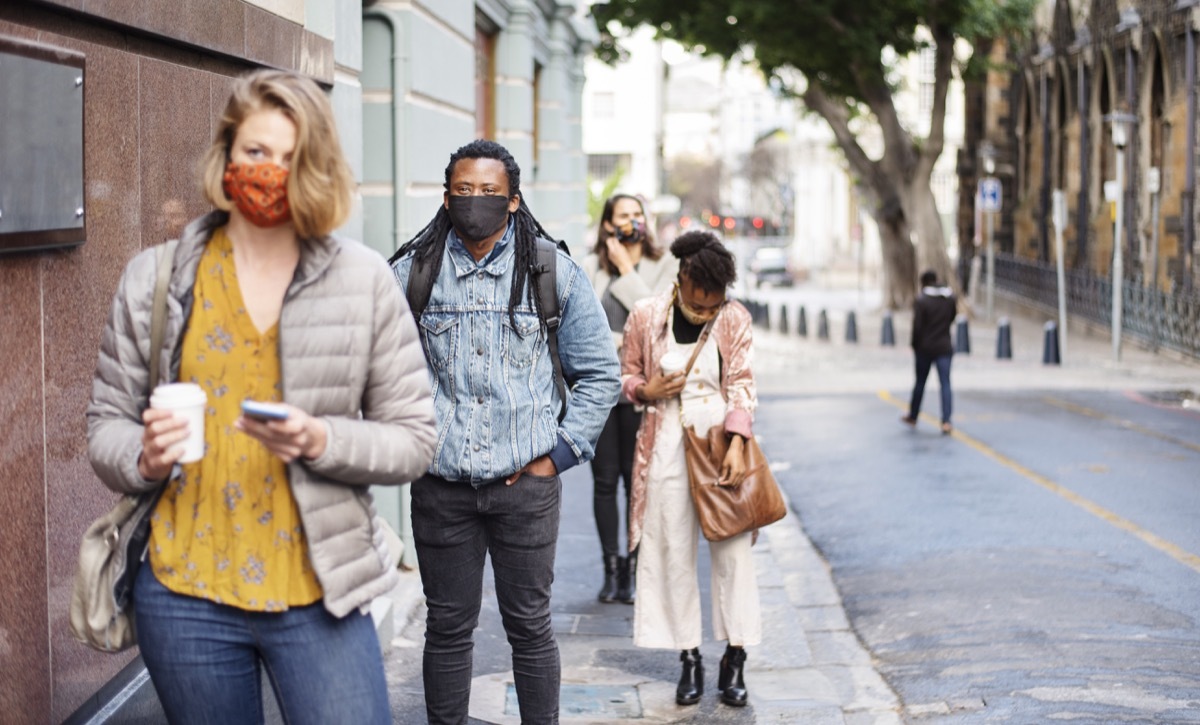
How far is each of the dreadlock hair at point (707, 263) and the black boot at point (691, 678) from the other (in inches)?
54.3

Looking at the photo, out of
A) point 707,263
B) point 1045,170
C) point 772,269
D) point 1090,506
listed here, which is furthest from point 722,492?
point 772,269

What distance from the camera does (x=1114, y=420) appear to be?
52.5 feet

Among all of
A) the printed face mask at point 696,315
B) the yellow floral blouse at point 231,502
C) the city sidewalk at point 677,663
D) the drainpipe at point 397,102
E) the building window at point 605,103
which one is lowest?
the city sidewalk at point 677,663

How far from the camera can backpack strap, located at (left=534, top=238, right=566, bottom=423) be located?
14.6 ft

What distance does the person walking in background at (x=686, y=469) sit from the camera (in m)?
5.84

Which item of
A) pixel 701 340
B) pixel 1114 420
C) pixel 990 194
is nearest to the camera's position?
pixel 701 340

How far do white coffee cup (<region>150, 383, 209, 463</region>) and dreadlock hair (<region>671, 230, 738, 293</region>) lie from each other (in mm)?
3128

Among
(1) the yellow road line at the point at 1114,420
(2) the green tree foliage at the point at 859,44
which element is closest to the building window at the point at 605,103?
(2) the green tree foliage at the point at 859,44

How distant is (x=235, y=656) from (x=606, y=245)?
4.71m

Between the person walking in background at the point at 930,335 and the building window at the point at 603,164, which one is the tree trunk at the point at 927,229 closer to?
the person walking in background at the point at 930,335

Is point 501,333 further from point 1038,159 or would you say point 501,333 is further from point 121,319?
point 1038,159

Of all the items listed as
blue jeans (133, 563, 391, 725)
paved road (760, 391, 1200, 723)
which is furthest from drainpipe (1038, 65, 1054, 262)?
blue jeans (133, 563, 391, 725)

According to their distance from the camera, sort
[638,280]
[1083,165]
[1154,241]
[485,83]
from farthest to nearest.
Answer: [1083,165]
[1154,241]
[485,83]
[638,280]

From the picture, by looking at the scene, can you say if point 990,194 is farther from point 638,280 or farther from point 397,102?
point 638,280
